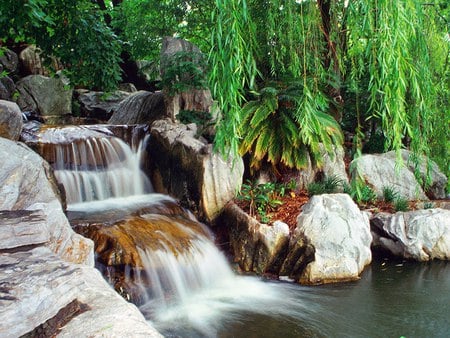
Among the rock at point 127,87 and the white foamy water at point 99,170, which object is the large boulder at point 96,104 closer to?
the rock at point 127,87

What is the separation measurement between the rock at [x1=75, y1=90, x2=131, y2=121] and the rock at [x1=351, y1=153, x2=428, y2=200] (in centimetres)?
865

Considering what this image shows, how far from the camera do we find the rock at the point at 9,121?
5840 mm

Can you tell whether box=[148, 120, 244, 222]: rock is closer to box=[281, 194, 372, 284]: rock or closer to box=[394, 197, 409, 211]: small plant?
box=[281, 194, 372, 284]: rock

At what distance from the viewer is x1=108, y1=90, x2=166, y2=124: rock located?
9.53 m

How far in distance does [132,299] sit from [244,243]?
6.80ft

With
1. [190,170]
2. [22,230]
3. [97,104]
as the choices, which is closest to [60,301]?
[22,230]

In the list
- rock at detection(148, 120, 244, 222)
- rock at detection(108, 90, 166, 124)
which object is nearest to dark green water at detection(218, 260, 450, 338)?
rock at detection(148, 120, 244, 222)

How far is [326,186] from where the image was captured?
710 centimetres

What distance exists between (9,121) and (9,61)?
25.3 ft

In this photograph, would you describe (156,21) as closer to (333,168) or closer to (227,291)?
(333,168)

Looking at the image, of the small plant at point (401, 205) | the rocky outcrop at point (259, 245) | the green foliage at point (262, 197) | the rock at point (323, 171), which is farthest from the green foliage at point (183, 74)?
the small plant at point (401, 205)

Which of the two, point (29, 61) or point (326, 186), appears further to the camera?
point (29, 61)

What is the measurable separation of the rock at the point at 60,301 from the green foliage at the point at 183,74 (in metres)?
5.81

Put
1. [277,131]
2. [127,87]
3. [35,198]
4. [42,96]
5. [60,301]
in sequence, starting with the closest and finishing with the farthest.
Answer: [60,301] < [35,198] < [277,131] < [42,96] < [127,87]
